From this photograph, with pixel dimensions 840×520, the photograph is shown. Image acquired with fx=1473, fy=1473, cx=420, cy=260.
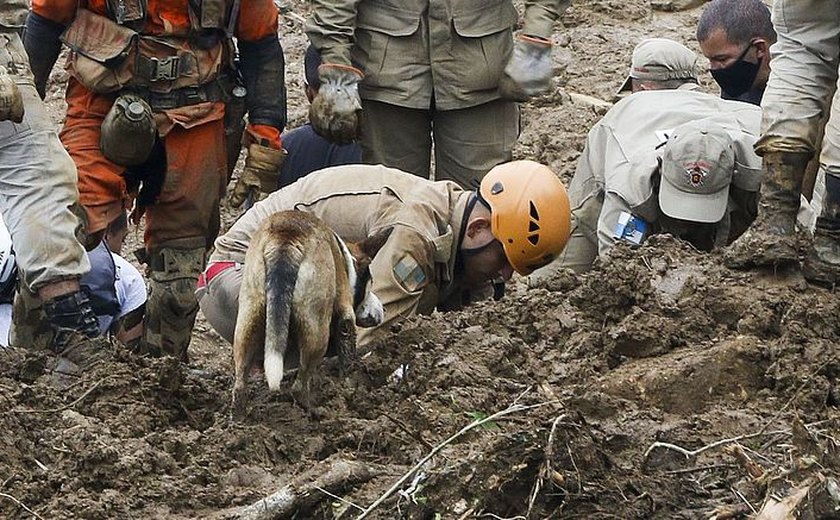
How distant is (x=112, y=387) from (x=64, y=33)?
6.59ft

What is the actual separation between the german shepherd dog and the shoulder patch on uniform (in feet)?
1.78

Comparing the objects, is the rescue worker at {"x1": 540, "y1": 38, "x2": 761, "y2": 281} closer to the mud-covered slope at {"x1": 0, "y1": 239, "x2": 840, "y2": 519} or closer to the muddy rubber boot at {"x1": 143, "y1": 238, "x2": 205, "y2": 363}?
the mud-covered slope at {"x1": 0, "y1": 239, "x2": 840, "y2": 519}

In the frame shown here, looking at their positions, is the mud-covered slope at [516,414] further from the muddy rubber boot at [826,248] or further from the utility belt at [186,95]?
the utility belt at [186,95]

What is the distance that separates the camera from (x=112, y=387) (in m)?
4.78

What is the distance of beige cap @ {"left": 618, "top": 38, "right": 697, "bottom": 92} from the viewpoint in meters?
7.44

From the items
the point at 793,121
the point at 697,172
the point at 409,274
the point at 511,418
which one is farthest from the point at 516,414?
the point at 697,172

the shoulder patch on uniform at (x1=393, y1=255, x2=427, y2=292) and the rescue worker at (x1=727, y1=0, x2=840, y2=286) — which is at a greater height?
the rescue worker at (x1=727, y1=0, x2=840, y2=286)

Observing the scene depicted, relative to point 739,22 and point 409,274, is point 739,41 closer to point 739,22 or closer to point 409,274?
point 739,22

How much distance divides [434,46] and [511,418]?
9.94 feet

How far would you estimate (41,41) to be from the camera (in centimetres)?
622

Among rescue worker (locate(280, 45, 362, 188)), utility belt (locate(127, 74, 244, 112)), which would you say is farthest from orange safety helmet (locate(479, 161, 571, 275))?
rescue worker (locate(280, 45, 362, 188))

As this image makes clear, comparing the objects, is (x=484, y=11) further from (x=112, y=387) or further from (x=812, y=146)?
(x=112, y=387)

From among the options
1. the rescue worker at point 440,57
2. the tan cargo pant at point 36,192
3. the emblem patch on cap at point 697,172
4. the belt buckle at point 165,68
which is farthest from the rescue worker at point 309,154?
the tan cargo pant at point 36,192

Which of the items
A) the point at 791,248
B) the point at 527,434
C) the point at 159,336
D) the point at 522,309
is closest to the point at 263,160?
the point at 159,336
